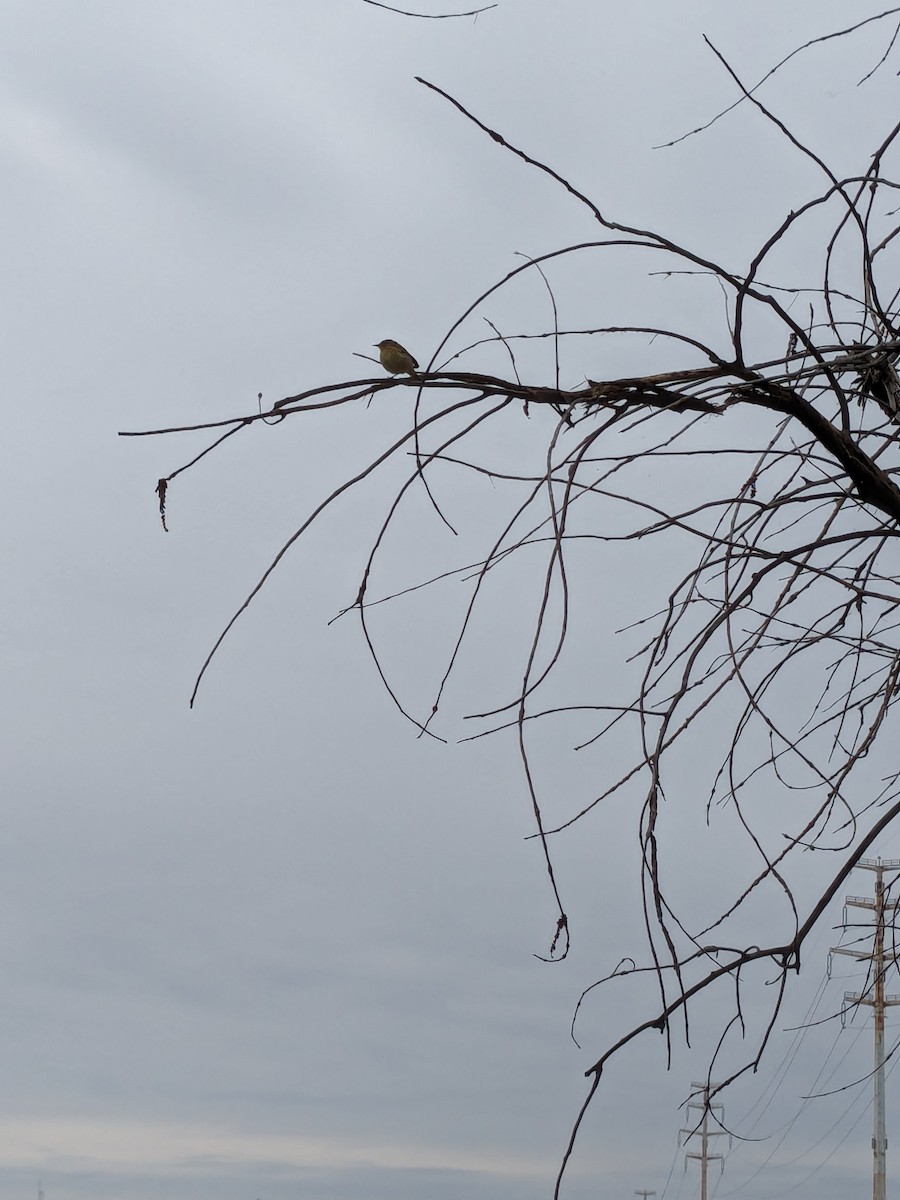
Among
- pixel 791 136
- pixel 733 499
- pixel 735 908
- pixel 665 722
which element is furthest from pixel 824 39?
pixel 735 908

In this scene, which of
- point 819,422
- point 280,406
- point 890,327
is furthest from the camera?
point 890,327

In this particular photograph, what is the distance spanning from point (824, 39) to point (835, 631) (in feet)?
2.52

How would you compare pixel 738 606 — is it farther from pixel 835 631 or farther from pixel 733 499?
pixel 835 631

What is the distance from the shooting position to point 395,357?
1720mm

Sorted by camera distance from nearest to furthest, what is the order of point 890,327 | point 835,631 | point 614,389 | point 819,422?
point 614,389 → point 819,422 → point 890,327 → point 835,631

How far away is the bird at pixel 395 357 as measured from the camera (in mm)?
1680

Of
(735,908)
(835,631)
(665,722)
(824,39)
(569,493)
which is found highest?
(824,39)

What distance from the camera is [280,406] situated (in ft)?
3.94

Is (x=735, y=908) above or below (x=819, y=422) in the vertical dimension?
below

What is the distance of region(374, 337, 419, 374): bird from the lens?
1.68 metres

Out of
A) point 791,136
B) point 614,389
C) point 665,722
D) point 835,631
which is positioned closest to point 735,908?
point 665,722

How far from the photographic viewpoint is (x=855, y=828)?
1.74 meters

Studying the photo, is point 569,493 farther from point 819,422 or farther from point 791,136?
point 791,136

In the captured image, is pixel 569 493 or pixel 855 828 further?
pixel 855 828
